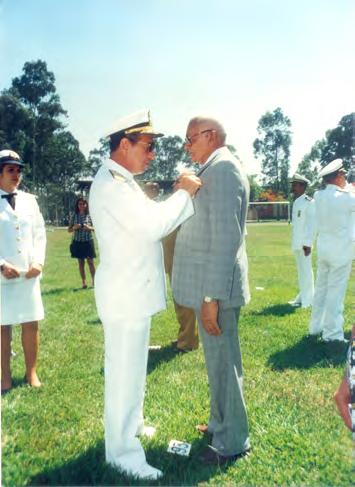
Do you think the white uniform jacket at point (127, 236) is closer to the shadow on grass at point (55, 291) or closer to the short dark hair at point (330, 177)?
the short dark hair at point (330, 177)

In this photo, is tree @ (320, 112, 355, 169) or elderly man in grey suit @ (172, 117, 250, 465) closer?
elderly man in grey suit @ (172, 117, 250, 465)

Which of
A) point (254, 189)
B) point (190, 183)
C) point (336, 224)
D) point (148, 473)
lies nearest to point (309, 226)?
point (336, 224)

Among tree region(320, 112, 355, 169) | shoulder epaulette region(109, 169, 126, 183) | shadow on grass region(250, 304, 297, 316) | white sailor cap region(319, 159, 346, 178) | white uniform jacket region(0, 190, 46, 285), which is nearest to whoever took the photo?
shoulder epaulette region(109, 169, 126, 183)

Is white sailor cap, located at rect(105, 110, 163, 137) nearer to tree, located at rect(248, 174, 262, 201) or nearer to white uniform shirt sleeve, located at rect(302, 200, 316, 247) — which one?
white uniform shirt sleeve, located at rect(302, 200, 316, 247)

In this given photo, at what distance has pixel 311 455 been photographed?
3.26 meters

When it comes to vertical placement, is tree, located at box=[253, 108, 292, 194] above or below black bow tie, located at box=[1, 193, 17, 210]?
above

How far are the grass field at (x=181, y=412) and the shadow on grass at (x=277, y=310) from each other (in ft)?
1.45

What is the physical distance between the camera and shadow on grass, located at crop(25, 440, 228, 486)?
2967mm

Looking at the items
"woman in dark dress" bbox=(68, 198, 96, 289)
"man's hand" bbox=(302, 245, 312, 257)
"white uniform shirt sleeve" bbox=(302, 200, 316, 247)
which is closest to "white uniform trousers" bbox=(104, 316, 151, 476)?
"man's hand" bbox=(302, 245, 312, 257)

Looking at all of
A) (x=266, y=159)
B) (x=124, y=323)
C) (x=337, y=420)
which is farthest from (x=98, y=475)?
(x=266, y=159)

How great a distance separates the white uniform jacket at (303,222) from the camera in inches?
324

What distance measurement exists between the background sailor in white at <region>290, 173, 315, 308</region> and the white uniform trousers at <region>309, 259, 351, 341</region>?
177 centimetres

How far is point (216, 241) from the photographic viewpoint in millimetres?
2943

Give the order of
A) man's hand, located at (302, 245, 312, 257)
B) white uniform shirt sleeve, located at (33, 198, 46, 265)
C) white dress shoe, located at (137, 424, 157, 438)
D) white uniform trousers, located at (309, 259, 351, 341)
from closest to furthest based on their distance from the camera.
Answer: white dress shoe, located at (137, 424, 157, 438) → white uniform shirt sleeve, located at (33, 198, 46, 265) → white uniform trousers, located at (309, 259, 351, 341) → man's hand, located at (302, 245, 312, 257)
